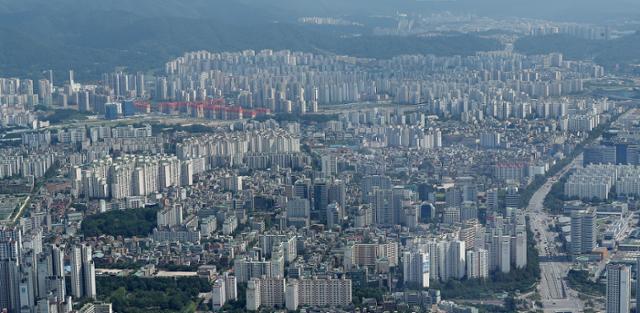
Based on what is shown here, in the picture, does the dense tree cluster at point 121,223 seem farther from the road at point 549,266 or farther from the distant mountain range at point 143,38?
the distant mountain range at point 143,38

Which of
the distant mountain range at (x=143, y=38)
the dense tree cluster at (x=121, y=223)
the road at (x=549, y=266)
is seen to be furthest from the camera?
the distant mountain range at (x=143, y=38)

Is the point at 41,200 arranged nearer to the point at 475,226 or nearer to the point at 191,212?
the point at 191,212

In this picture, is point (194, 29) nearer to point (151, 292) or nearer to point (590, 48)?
point (590, 48)

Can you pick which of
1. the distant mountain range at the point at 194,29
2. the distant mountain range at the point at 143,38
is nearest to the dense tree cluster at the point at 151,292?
the distant mountain range at the point at 143,38

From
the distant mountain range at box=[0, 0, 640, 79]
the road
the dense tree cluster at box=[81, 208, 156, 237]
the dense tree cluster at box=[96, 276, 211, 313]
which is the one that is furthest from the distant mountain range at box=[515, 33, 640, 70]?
the dense tree cluster at box=[96, 276, 211, 313]

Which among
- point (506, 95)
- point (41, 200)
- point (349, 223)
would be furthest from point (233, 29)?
point (349, 223)

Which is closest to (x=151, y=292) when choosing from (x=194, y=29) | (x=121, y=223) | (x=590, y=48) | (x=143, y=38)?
(x=121, y=223)

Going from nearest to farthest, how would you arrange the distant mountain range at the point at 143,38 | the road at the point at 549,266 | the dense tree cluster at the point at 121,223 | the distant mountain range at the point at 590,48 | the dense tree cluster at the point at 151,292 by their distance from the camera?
the road at the point at 549,266, the dense tree cluster at the point at 151,292, the dense tree cluster at the point at 121,223, the distant mountain range at the point at 590,48, the distant mountain range at the point at 143,38

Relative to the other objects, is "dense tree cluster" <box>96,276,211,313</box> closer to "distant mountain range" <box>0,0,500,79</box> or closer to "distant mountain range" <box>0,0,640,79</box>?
"distant mountain range" <box>0,0,500,79</box>

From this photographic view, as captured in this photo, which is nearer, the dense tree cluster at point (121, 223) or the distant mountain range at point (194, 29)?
the dense tree cluster at point (121, 223)
